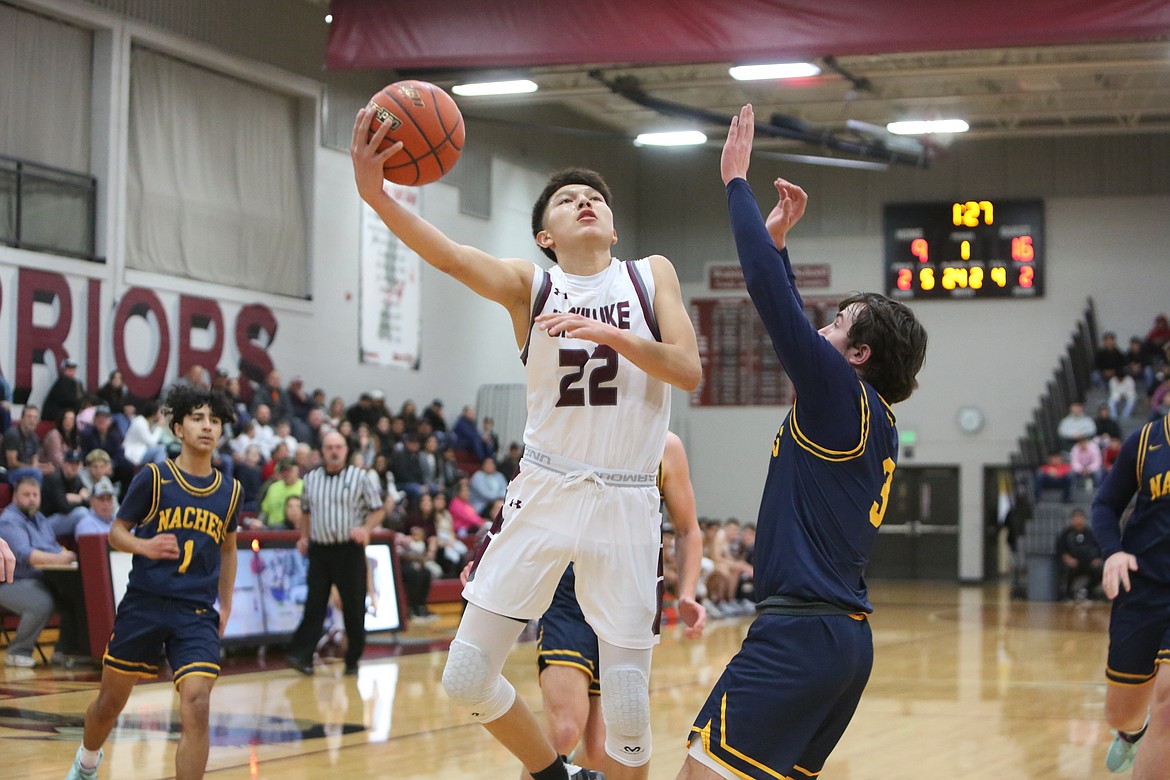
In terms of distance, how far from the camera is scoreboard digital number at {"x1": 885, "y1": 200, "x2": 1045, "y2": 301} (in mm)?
26500

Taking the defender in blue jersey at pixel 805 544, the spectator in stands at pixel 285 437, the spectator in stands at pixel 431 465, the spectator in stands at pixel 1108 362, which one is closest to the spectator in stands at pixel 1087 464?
the spectator in stands at pixel 1108 362

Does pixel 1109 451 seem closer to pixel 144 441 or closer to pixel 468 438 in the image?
pixel 468 438

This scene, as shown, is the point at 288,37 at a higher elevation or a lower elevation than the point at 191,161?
higher

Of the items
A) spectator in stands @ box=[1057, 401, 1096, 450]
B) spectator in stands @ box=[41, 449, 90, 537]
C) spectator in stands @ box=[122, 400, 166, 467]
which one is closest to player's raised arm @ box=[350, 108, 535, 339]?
spectator in stands @ box=[41, 449, 90, 537]

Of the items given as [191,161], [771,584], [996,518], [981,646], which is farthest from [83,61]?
[996,518]

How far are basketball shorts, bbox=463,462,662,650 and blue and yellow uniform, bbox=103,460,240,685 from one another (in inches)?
75.8

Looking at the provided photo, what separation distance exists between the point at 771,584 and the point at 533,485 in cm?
107

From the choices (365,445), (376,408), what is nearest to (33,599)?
(365,445)

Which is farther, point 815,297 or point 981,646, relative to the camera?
point 815,297

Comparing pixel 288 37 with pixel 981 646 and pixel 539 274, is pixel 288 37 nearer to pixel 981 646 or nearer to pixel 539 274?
pixel 981 646

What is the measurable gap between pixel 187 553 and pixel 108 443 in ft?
32.4

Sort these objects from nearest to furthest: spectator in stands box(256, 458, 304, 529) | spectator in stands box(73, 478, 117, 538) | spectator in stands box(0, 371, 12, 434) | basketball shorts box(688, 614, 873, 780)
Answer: basketball shorts box(688, 614, 873, 780) → spectator in stands box(73, 478, 117, 538) → spectator in stands box(0, 371, 12, 434) → spectator in stands box(256, 458, 304, 529)

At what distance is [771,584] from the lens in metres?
3.42

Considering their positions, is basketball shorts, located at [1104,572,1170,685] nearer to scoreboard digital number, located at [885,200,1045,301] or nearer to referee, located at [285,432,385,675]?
referee, located at [285,432,385,675]
